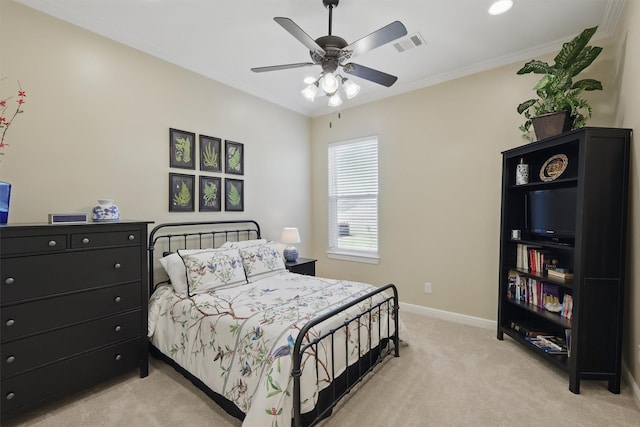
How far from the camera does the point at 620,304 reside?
84.3 inches

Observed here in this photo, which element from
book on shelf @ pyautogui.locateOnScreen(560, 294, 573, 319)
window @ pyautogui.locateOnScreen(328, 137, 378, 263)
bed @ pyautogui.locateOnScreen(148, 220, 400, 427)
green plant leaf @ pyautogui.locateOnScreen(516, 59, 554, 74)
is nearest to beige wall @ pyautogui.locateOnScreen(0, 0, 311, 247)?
bed @ pyautogui.locateOnScreen(148, 220, 400, 427)

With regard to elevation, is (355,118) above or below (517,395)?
above

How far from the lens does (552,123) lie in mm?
2510

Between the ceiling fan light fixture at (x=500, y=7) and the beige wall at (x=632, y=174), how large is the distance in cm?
80

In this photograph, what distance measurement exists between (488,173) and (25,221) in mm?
4336

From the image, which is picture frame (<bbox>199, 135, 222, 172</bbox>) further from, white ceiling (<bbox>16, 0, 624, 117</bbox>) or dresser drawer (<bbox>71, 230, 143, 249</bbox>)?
dresser drawer (<bbox>71, 230, 143, 249</bbox>)

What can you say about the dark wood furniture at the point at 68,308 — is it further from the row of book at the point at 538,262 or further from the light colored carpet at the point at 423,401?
the row of book at the point at 538,262

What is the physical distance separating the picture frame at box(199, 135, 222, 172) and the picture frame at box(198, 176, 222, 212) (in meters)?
0.12

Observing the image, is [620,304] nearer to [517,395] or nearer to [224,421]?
[517,395]

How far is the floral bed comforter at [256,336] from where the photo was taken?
64.6 inches

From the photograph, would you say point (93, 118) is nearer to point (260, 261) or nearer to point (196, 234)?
point (196, 234)

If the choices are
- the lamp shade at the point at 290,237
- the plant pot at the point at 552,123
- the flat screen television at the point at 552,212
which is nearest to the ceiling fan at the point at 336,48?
the plant pot at the point at 552,123

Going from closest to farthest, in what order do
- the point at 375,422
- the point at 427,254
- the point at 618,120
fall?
the point at 375,422 < the point at 618,120 < the point at 427,254

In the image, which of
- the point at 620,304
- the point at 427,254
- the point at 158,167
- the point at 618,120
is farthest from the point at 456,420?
the point at 158,167
